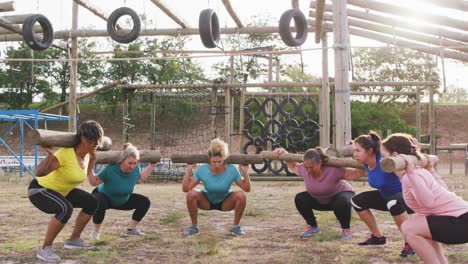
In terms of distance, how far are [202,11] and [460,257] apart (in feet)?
17.5

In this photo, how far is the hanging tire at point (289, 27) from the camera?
27.5ft

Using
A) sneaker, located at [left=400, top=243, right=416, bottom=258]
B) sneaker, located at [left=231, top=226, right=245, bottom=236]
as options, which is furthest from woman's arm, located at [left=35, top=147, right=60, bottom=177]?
sneaker, located at [left=400, top=243, right=416, bottom=258]

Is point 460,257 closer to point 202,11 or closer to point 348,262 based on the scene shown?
point 348,262

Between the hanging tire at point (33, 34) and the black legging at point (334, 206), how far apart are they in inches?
209

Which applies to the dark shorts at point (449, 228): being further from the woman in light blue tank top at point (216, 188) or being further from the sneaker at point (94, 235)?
the sneaker at point (94, 235)

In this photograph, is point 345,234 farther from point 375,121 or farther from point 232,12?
point 375,121

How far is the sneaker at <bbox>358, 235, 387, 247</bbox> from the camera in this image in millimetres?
5466

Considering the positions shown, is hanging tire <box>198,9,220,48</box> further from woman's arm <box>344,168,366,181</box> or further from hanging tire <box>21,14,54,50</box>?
woman's arm <box>344,168,366,181</box>

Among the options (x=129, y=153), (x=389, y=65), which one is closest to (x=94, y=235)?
(x=129, y=153)

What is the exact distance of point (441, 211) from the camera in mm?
3807

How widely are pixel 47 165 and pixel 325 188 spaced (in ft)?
8.71

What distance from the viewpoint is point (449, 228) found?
3738mm

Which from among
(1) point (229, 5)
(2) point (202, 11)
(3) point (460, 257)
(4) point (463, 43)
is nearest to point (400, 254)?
(3) point (460, 257)

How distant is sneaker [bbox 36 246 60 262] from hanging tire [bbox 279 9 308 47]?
4.75 metres
